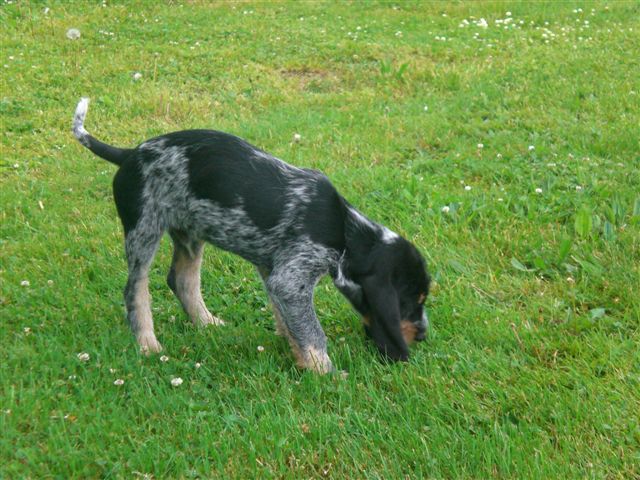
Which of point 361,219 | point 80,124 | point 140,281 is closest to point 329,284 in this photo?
point 361,219

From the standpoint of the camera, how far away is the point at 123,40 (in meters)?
12.0

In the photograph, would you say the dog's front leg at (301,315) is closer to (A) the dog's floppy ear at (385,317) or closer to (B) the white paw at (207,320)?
(A) the dog's floppy ear at (385,317)

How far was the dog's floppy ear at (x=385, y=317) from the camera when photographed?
4.52 meters

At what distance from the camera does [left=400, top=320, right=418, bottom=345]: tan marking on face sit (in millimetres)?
4758

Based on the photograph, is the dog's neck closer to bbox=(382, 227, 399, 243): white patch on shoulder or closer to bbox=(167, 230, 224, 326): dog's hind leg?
bbox=(382, 227, 399, 243): white patch on shoulder

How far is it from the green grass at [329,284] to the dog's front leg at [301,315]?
0.50 ft

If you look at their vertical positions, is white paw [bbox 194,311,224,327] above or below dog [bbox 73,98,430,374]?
below

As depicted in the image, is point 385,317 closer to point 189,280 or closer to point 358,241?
point 358,241

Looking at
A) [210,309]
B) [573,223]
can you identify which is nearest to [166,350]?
[210,309]

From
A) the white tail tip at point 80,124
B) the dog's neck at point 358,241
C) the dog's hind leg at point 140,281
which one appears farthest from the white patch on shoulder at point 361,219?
the white tail tip at point 80,124

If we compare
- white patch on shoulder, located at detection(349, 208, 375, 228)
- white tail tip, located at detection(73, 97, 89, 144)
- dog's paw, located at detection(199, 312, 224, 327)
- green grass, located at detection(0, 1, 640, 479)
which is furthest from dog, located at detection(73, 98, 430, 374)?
white tail tip, located at detection(73, 97, 89, 144)

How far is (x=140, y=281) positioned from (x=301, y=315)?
3.90ft

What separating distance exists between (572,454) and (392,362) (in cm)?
124

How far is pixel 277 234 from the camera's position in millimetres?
4762
